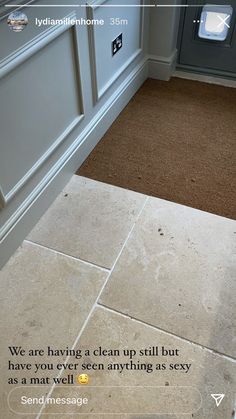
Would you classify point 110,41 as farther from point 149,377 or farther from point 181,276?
point 149,377

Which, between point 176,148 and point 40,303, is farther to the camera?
point 176,148

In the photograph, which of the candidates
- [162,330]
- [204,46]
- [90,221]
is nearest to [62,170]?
[90,221]

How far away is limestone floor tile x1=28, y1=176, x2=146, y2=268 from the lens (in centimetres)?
132

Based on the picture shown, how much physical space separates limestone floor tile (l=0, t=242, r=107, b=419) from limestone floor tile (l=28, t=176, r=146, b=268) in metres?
0.05

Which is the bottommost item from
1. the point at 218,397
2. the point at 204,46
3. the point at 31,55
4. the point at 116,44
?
the point at 218,397

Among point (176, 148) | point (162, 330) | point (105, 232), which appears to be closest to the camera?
point (162, 330)

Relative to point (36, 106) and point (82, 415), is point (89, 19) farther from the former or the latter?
point (82, 415)

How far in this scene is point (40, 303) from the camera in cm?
117

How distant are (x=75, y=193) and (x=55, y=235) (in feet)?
0.78

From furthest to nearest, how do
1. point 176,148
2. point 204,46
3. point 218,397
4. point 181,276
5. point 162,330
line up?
point 204,46
point 176,148
point 181,276
point 162,330
point 218,397

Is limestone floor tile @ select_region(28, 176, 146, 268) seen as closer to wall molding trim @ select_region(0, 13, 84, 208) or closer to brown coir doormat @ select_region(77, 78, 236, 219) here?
brown coir doormat @ select_region(77, 78, 236, 219)

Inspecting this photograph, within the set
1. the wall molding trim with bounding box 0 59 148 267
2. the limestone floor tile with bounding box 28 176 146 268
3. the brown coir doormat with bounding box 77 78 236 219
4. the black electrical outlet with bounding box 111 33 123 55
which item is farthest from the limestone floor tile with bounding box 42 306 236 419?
the black electrical outlet with bounding box 111 33 123 55

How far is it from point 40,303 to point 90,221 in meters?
0.39

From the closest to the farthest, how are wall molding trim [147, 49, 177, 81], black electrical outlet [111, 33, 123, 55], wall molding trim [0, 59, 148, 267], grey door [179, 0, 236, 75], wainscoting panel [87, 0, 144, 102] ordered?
1. wall molding trim [0, 59, 148, 267]
2. wainscoting panel [87, 0, 144, 102]
3. black electrical outlet [111, 33, 123, 55]
4. grey door [179, 0, 236, 75]
5. wall molding trim [147, 49, 177, 81]
